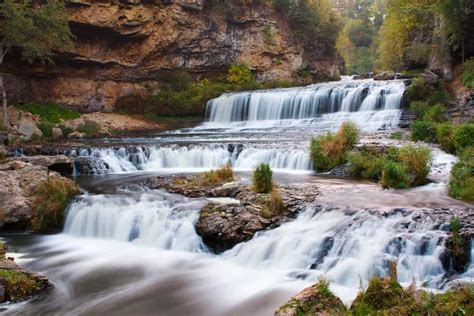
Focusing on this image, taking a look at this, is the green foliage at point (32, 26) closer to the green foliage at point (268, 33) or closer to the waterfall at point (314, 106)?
the waterfall at point (314, 106)

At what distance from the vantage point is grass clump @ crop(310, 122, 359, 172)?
15.1m

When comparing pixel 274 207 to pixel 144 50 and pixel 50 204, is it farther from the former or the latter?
pixel 144 50

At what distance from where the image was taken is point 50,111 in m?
27.7

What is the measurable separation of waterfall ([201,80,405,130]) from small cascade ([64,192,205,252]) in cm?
1460

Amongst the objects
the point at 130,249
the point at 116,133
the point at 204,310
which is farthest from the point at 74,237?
the point at 116,133

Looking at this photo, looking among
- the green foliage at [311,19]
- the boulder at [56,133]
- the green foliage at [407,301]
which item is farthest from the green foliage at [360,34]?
the green foliage at [407,301]

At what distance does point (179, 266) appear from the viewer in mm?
9016

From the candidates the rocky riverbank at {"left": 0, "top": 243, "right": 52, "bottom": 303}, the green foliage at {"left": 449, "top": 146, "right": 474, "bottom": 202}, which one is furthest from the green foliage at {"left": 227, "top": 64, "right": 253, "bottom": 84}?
the rocky riverbank at {"left": 0, "top": 243, "right": 52, "bottom": 303}

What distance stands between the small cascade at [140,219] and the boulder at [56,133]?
1391cm

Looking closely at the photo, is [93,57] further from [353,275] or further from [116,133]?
[353,275]

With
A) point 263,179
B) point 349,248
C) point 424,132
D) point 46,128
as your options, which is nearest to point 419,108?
point 424,132

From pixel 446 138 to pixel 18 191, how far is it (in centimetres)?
1348

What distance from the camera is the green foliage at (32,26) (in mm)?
21312

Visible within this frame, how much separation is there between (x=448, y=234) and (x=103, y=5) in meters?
25.3
